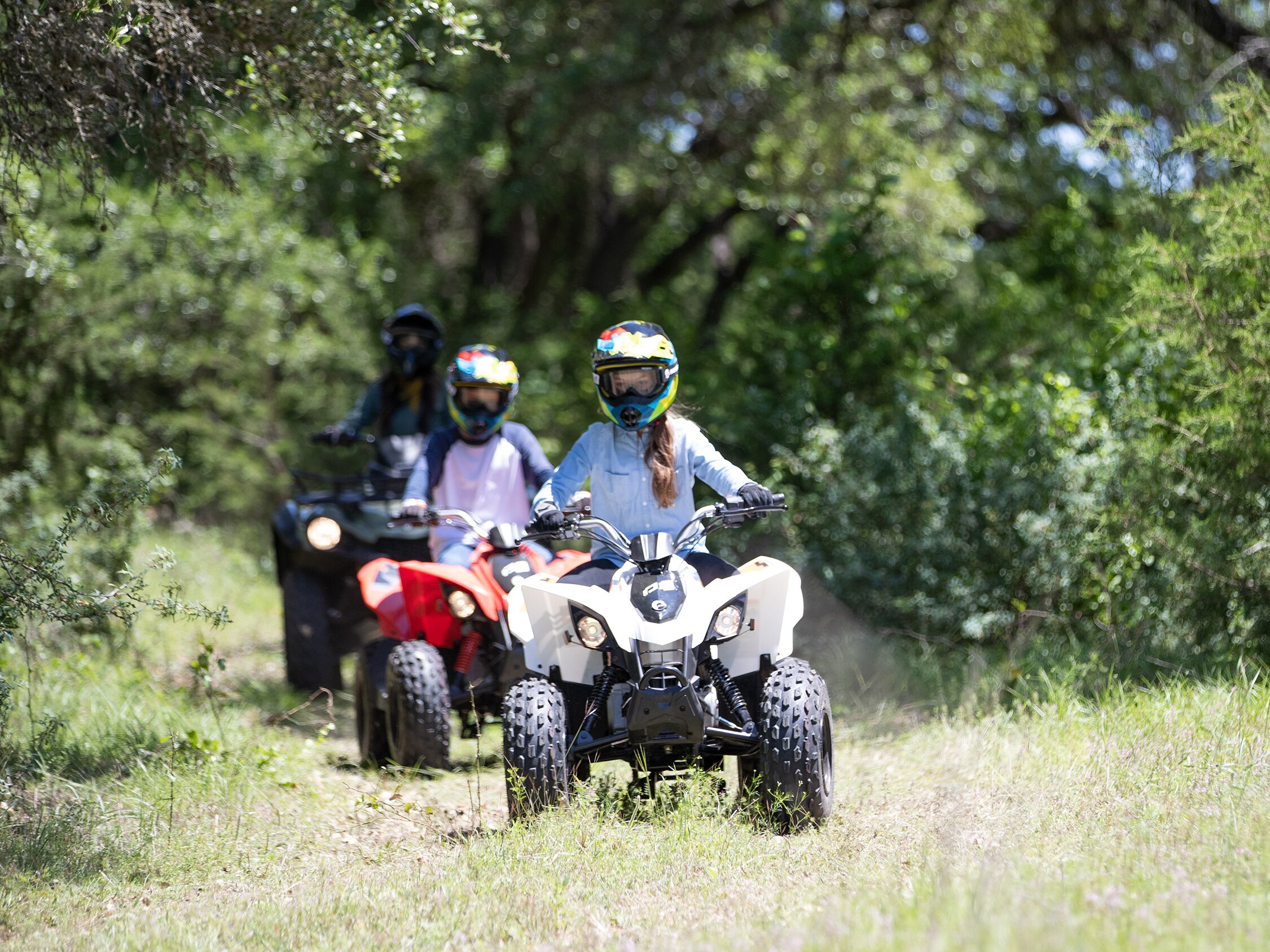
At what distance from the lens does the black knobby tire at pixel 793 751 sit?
14.9 ft

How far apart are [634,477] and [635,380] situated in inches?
15.4

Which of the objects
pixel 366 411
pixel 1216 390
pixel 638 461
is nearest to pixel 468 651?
pixel 638 461

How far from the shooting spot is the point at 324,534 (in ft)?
24.0

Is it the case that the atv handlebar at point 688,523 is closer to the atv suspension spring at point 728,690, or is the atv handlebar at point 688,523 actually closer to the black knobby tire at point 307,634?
the atv suspension spring at point 728,690

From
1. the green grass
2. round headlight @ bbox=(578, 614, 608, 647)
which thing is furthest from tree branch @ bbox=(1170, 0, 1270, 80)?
round headlight @ bbox=(578, 614, 608, 647)

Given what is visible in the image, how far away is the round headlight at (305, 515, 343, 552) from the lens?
729cm

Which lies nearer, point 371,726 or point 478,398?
point 371,726

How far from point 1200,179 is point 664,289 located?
7814mm

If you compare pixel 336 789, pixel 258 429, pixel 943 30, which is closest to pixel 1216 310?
pixel 336 789

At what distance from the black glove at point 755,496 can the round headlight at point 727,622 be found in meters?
0.39

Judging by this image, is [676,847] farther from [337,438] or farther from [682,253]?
[682,253]

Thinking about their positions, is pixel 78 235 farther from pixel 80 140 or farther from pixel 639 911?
pixel 639 911

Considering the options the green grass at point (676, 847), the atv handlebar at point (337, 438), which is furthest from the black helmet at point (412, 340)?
the green grass at point (676, 847)

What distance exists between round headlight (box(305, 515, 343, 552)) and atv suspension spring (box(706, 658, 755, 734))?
313 cm
